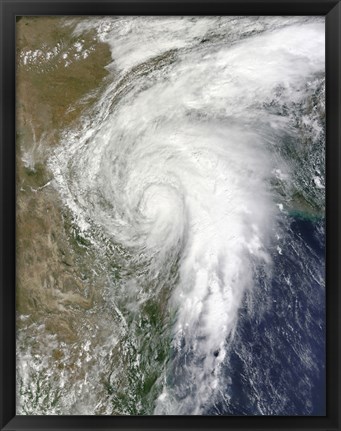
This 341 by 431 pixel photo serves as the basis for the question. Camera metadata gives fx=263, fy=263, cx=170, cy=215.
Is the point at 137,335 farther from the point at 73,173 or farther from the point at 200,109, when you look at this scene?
the point at 200,109

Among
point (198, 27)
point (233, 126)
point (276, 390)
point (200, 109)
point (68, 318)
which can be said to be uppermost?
point (198, 27)

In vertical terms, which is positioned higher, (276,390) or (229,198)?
(229,198)

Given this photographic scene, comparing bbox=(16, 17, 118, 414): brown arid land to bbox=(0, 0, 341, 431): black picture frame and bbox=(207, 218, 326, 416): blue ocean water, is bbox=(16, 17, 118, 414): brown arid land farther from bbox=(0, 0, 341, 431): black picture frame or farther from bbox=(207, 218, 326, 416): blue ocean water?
bbox=(207, 218, 326, 416): blue ocean water
